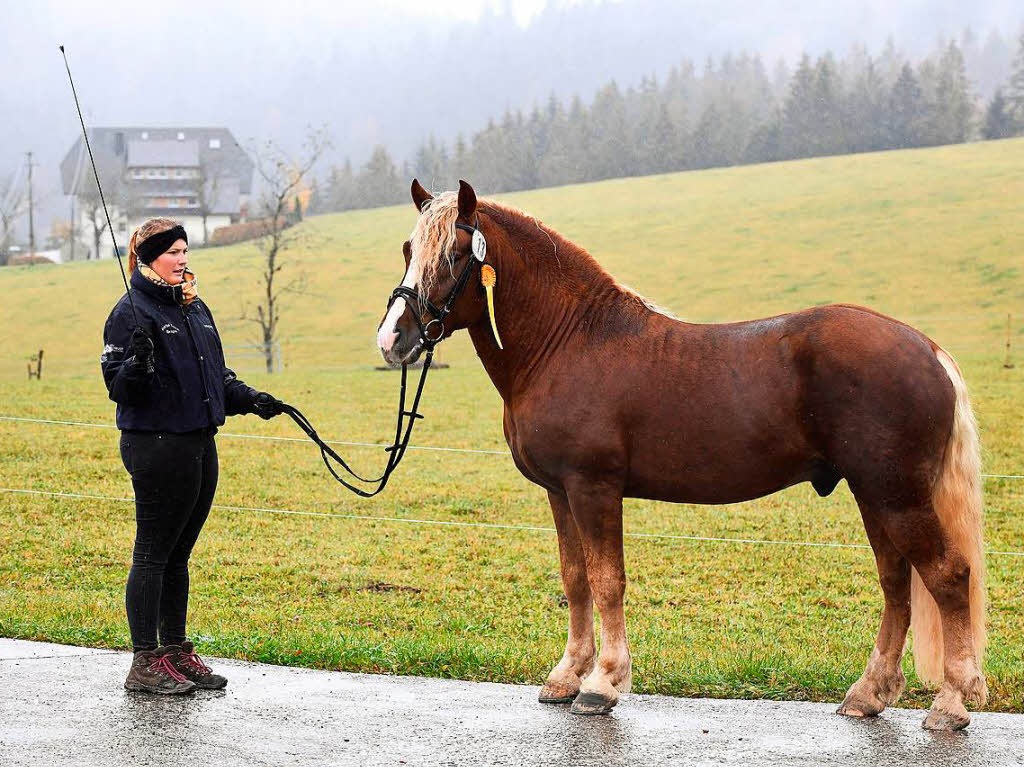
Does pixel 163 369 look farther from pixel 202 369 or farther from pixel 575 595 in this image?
pixel 575 595

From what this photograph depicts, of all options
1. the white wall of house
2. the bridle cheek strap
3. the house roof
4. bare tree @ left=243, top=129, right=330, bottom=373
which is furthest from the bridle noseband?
the house roof

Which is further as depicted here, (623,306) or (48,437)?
(48,437)

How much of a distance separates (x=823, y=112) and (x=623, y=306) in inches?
3234

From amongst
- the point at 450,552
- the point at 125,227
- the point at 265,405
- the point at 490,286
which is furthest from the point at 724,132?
the point at 490,286

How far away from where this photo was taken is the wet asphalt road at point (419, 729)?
428 centimetres

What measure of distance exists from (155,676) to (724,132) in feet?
277

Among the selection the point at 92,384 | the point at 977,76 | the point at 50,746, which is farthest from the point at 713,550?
the point at 977,76

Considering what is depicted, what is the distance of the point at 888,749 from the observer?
175 inches

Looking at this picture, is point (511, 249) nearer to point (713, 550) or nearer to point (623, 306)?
point (623, 306)

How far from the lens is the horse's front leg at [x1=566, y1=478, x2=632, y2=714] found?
4.95 meters

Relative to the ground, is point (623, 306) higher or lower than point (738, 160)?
lower

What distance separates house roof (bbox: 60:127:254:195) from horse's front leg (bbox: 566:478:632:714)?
94.2m

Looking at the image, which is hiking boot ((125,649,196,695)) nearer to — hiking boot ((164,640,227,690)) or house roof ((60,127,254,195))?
hiking boot ((164,640,227,690))

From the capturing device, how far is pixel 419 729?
4.67 m
